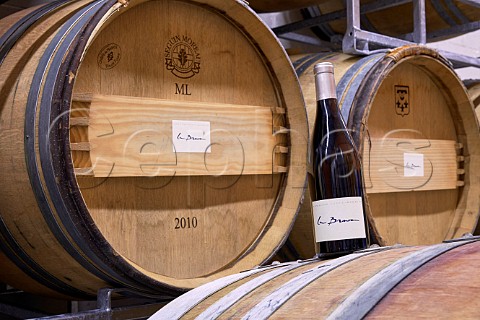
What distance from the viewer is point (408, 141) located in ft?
7.43

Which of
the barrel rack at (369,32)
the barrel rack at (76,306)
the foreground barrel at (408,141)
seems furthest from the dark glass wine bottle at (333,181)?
the barrel rack at (369,32)

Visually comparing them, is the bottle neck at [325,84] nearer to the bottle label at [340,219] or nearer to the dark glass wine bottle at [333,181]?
the dark glass wine bottle at [333,181]

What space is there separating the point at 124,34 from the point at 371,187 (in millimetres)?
945

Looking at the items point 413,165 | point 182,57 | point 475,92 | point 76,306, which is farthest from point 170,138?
point 475,92

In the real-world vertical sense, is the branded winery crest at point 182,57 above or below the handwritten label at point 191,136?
above

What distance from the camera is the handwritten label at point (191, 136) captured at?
1.61 m

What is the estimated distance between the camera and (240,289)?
994mm

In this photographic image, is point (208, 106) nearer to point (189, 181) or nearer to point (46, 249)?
point (189, 181)

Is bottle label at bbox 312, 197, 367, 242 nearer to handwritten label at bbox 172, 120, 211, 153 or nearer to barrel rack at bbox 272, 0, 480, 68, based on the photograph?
handwritten label at bbox 172, 120, 211, 153

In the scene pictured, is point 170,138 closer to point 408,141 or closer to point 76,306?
point 76,306

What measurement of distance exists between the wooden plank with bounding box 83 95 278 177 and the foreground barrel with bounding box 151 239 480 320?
511 mm

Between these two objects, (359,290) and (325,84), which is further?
(325,84)

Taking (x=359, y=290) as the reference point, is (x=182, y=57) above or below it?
above

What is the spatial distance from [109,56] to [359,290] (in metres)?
0.91
